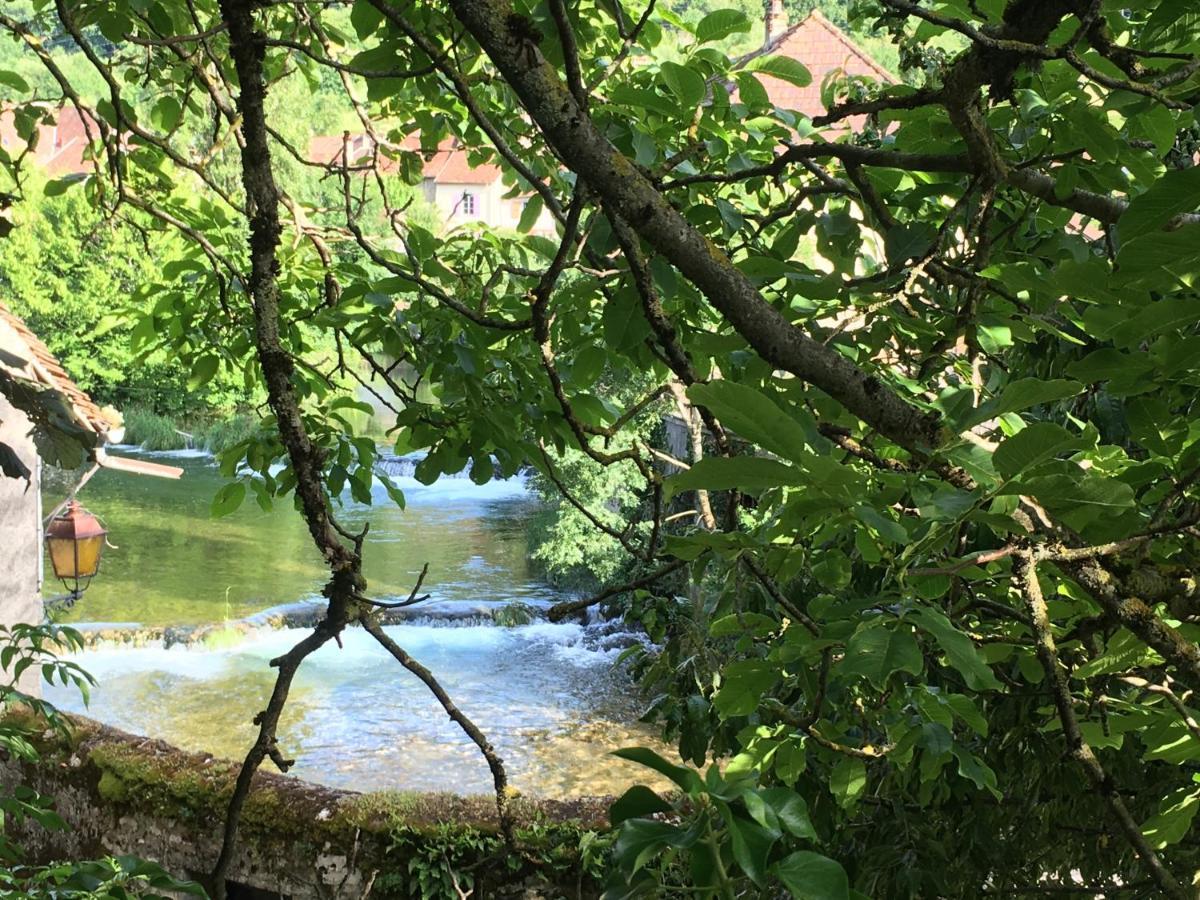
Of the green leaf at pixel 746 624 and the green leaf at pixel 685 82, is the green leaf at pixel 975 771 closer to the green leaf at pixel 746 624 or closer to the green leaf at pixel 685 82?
the green leaf at pixel 746 624

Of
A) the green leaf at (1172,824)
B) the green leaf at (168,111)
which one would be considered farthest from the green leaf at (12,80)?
the green leaf at (1172,824)

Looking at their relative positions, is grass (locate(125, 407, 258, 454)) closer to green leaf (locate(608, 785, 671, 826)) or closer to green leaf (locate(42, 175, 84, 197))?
green leaf (locate(42, 175, 84, 197))

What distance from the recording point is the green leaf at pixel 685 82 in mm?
1296

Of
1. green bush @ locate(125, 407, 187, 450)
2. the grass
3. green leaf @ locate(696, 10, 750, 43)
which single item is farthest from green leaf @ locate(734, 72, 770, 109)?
green bush @ locate(125, 407, 187, 450)

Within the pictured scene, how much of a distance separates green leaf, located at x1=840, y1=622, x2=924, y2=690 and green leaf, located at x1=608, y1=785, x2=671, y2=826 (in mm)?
153

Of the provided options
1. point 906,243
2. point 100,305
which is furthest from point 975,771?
point 100,305

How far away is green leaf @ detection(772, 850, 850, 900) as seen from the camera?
52cm

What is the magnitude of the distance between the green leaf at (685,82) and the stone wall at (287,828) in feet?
11.9

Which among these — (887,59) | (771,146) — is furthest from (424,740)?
(887,59)

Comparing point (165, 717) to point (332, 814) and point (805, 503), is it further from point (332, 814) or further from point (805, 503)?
point (805, 503)

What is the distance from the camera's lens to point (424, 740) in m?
9.63

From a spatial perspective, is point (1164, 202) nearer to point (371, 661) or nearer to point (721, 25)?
point (721, 25)

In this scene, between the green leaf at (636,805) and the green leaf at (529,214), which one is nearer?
the green leaf at (636,805)

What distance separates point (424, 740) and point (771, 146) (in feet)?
28.4
